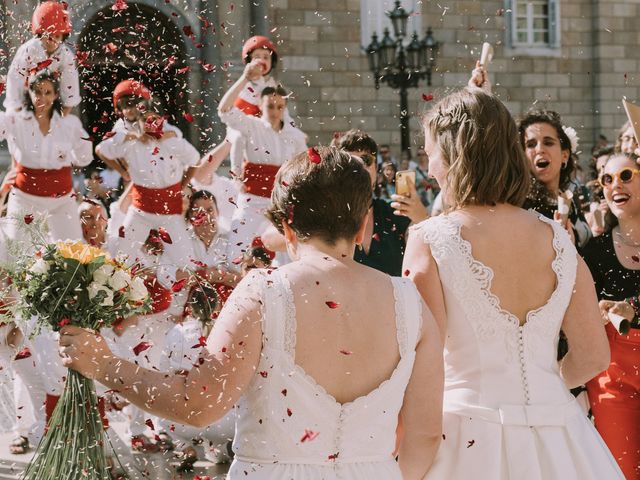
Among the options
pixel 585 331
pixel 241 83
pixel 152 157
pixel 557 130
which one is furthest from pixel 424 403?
pixel 241 83

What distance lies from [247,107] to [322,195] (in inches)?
229

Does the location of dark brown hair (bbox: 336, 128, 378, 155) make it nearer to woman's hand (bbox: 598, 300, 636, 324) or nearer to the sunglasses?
the sunglasses

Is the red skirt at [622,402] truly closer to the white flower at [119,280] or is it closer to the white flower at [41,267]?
the white flower at [119,280]

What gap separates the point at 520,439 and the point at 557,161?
206 cm

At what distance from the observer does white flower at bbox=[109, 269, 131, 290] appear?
2.78 meters

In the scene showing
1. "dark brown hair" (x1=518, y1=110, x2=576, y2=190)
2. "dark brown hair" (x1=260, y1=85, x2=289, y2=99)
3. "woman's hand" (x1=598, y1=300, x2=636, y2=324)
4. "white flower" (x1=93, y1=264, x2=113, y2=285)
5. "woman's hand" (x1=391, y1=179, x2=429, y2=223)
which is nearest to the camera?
"white flower" (x1=93, y1=264, x2=113, y2=285)

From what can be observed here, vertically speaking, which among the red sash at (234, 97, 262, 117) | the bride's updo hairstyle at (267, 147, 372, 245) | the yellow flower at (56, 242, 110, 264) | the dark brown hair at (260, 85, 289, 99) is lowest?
the yellow flower at (56, 242, 110, 264)

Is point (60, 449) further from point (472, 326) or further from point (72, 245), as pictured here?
point (472, 326)

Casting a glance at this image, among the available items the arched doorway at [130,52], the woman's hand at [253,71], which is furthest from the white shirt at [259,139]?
the arched doorway at [130,52]

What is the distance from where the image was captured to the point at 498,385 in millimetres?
2910

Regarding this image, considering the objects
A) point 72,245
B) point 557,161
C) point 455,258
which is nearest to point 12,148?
point 557,161

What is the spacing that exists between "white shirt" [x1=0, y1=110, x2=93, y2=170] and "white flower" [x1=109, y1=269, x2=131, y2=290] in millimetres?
3954

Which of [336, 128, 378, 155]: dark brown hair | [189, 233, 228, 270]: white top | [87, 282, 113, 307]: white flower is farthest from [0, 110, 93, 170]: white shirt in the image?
[87, 282, 113, 307]: white flower

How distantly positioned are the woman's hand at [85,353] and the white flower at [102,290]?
0.21 m
